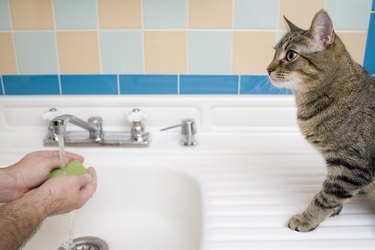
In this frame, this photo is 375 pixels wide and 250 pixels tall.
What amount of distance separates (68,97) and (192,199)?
17.4 inches

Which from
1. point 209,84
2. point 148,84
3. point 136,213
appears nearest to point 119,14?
point 148,84

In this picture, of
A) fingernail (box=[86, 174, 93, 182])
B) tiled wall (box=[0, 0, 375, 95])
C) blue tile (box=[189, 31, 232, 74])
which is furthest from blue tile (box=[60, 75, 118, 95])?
fingernail (box=[86, 174, 93, 182])

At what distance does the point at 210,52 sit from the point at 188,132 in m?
0.22

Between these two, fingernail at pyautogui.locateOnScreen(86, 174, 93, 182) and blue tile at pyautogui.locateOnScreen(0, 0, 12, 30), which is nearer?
fingernail at pyautogui.locateOnScreen(86, 174, 93, 182)

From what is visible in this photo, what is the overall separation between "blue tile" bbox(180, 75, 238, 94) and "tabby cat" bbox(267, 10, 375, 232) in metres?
0.28

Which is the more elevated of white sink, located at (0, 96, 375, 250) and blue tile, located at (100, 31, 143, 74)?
blue tile, located at (100, 31, 143, 74)

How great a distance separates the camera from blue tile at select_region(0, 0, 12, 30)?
0.97m

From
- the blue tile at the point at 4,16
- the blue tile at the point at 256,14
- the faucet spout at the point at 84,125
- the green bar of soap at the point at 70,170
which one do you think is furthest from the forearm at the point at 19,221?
the blue tile at the point at 256,14

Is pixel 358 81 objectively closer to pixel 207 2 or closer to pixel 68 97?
pixel 207 2

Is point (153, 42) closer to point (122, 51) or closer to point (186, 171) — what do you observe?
point (122, 51)

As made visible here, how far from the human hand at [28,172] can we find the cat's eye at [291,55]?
0.53 metres

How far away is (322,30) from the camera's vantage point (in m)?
0.67

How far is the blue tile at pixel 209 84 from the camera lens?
1028 mm

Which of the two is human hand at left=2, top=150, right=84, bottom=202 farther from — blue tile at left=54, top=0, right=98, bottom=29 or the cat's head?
the cat's head
